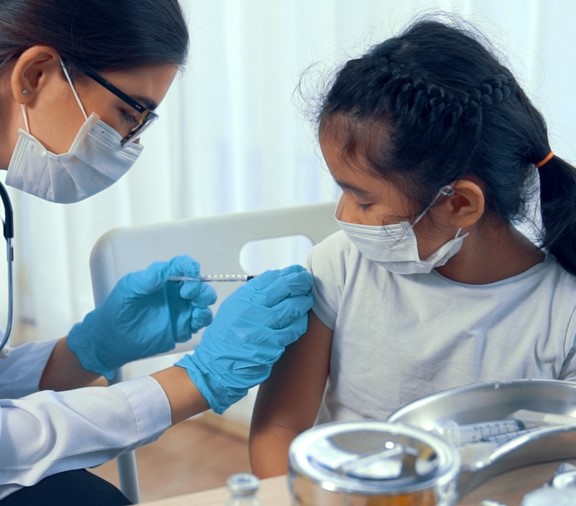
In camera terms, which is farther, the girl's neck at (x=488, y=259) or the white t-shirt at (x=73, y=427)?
the girl's neck at (x=488, y=259)

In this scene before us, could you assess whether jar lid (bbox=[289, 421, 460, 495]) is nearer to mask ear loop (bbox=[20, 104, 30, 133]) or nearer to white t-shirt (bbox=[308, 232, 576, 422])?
white t-shirt (bbox=[308, 232, 576, 422])

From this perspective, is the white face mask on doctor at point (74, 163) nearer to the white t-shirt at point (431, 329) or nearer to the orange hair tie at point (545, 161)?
the white t-shirt at point (431, 329)

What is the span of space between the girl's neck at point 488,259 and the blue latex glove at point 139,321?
464 mm

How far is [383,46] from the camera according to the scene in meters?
1.27

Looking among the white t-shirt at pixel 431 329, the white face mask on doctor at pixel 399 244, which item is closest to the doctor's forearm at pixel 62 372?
the white t-shirt at pixel 431 329

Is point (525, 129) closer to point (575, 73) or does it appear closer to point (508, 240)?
point (508, 240)

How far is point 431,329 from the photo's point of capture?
53.2 inches

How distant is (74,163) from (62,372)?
0.45 meters

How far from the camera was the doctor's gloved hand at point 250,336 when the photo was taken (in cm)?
129

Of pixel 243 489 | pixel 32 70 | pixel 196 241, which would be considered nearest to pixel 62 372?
pixel 196 241

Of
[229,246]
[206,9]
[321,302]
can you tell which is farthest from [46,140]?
[206,9]

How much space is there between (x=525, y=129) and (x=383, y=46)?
265 mm

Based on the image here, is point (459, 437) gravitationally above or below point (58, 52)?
below

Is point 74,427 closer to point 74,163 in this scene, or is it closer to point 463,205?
point 74,163
